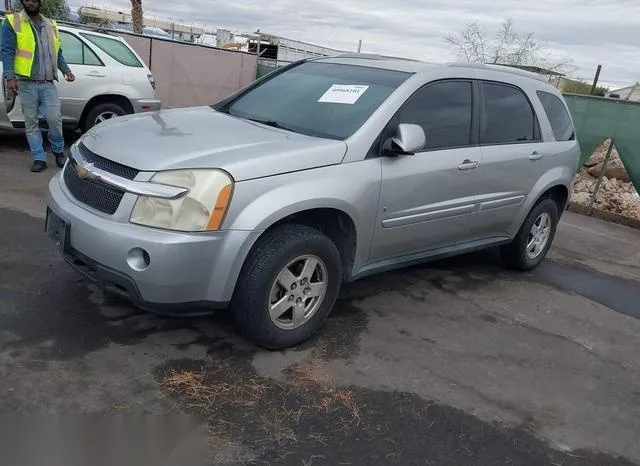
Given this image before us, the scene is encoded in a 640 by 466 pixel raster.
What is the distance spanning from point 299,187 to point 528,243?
3.02 metres

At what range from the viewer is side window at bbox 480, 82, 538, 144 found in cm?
464

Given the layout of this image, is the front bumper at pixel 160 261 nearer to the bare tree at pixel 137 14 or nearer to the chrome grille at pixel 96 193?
the chrome grille at pixel 96 193

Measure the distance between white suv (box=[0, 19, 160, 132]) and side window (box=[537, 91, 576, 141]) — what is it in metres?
5.67

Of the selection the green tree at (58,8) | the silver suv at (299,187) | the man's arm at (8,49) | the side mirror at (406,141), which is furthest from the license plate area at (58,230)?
the green tree at (58,8)

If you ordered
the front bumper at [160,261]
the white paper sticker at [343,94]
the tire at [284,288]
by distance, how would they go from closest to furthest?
the front bumper at [160,261] < the tire at [284,288] < the white paper sticker at [343,94]

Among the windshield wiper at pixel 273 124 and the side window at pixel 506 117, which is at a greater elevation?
the side window at pixel 506 117

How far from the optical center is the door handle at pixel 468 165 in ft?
14.0

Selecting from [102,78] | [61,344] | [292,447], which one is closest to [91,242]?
[61,344]

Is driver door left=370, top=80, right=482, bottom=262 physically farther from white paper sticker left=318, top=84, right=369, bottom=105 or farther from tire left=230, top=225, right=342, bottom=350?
tire left=230, top=225, right=342, bottom=350

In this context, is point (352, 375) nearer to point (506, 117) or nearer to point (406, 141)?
point (406, 141)

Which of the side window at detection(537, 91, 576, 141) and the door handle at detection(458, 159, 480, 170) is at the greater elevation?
the side window at detection(537, 91, 576, 141)

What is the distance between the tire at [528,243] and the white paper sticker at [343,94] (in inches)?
85.4

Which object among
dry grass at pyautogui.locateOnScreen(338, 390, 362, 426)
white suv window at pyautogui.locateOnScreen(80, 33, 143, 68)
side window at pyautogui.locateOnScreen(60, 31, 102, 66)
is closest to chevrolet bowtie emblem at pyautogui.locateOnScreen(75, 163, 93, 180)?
dry grass at pyautogui.locateOnScreen(338, 390, 362, 426)

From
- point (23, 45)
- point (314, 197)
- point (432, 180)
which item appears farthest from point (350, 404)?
point (23, 45)
